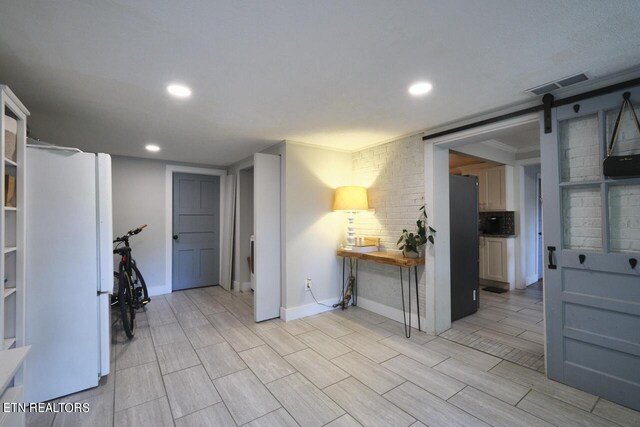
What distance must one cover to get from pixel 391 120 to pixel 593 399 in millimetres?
2742

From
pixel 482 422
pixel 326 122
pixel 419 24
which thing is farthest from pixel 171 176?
pixel 482 422

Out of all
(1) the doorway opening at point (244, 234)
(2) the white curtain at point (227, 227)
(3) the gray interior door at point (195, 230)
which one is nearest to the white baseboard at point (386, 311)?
(1) the doorway opening at point (244, 234)

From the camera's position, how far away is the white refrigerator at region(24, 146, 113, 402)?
1948 mm

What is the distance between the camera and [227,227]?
5184mm

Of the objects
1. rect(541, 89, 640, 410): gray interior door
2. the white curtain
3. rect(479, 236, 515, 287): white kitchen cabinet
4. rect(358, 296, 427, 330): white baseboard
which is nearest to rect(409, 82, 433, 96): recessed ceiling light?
rect(541, 89, 640, 410): gray interior door

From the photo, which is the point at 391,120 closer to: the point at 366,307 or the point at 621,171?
the point at 621,171

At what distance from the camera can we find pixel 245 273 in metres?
4.95

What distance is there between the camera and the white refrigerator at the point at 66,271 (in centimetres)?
195

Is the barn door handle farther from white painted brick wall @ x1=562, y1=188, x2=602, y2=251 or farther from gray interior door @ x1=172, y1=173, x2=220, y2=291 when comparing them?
gray interior door @ x1=172, y1=173, x2=220, y2=291

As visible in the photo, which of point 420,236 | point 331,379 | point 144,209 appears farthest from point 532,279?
point 144,209

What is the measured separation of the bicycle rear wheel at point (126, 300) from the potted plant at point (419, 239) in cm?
314

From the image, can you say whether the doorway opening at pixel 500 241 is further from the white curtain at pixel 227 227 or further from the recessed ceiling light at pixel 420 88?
the white curtain at pixel 227 227

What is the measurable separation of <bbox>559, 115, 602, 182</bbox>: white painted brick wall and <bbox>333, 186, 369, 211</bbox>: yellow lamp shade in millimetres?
1975

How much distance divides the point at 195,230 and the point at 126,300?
2.00 m
